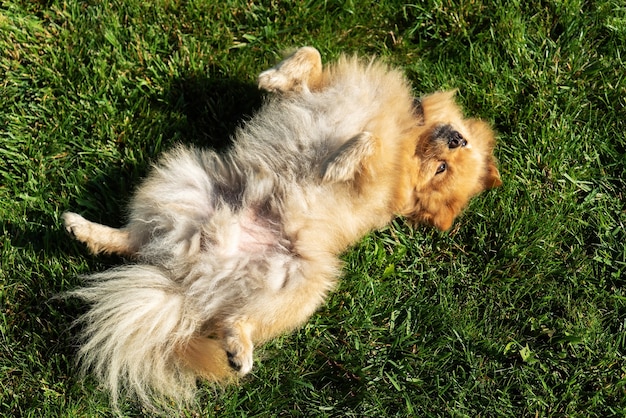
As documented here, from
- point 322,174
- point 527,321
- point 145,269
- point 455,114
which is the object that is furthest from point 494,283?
point 145,269

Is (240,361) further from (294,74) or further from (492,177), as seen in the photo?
(492,177)

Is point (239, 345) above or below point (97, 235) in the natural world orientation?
below

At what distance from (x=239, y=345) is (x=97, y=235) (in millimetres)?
1105

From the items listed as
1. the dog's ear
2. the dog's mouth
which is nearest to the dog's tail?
the dog's mouth

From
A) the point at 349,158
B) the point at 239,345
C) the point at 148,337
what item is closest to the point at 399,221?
the point at 349,158

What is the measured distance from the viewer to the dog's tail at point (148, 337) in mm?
3568

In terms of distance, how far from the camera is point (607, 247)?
4.68 m

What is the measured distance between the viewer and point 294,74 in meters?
3.97

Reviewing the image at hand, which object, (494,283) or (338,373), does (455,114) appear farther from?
(338,373)

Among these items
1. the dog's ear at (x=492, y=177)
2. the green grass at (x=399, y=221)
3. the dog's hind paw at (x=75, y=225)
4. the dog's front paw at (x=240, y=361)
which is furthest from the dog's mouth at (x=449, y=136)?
the dog's hind paw at (x=75, y=225)

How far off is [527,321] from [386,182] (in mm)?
1622

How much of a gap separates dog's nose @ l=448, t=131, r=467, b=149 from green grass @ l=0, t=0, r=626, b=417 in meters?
0.78

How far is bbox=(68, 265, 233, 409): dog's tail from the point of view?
140 inches

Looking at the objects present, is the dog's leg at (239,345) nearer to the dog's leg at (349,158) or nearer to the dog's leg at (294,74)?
Answer: the dog's leg at (349,158)
